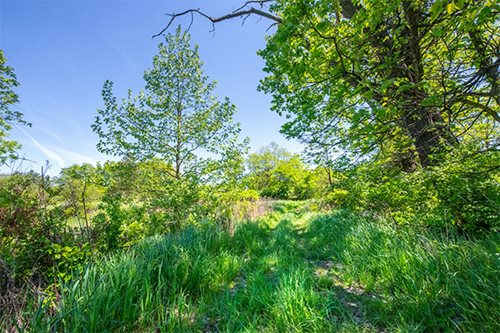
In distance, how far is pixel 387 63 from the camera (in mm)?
2551

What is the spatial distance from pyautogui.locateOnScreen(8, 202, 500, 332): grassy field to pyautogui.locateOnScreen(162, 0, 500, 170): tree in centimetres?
177

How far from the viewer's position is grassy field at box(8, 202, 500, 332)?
1.81 meters

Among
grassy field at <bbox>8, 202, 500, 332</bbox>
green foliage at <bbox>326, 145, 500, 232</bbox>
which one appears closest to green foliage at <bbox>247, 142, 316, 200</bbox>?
green foliage at <bbox>326, 145, 500, 232</bbox>

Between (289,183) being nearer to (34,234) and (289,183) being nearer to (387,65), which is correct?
(387,65)

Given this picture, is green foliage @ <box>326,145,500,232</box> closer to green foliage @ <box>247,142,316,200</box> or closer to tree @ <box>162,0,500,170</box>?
tree @ <box>162,0,500,170</box>

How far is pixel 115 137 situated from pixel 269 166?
28.1m

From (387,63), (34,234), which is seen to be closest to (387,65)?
(387,63)

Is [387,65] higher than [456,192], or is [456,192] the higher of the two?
[387,65]

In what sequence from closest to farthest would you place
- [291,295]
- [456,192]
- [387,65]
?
[291,295]
[387,65]
[456,192]

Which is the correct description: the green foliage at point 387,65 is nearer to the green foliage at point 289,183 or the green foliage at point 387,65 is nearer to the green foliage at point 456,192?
the green foliage at point 456,192

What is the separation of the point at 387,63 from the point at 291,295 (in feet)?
10.2

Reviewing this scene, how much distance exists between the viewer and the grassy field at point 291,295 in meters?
1.81

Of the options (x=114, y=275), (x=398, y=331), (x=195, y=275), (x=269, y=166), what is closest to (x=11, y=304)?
(x=114, y=275)

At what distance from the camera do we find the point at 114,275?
7.35 feet
